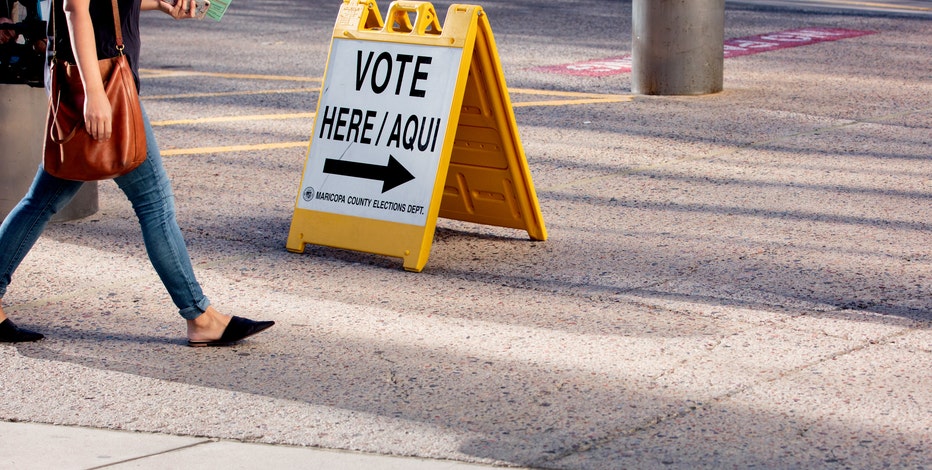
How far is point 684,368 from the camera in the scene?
191 inches

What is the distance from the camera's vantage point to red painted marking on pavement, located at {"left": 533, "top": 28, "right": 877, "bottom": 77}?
42.0 feet

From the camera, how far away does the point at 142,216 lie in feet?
16.4

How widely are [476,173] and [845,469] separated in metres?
3.07

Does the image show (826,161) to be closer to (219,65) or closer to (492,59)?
(492,59)

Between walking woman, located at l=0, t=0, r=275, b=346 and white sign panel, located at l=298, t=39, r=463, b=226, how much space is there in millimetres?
1381

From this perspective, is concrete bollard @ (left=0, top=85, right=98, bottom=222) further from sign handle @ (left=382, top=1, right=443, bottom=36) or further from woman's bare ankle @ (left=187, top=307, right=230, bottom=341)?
woman's bare ankle @ (left=187, top=307, right=230, bottom=341)

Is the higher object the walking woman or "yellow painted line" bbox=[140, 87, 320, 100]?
the walking woman

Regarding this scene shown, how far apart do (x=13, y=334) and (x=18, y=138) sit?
2017mm

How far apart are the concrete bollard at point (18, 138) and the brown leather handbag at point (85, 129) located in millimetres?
2296

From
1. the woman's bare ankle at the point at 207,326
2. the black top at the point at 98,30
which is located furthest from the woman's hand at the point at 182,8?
the woman's bare ankle at the point at 207,326

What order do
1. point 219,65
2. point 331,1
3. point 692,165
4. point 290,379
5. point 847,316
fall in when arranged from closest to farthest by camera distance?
point 290,379, point 847,316, point 692,165, point 219,65, point 331,1

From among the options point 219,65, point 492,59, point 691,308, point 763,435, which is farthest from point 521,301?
point 219,65

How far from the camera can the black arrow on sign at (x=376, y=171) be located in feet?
20.7

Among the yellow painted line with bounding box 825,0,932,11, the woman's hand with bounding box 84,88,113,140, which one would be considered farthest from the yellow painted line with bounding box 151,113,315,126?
the yellow painted line with bounding box 825,0,932,11
